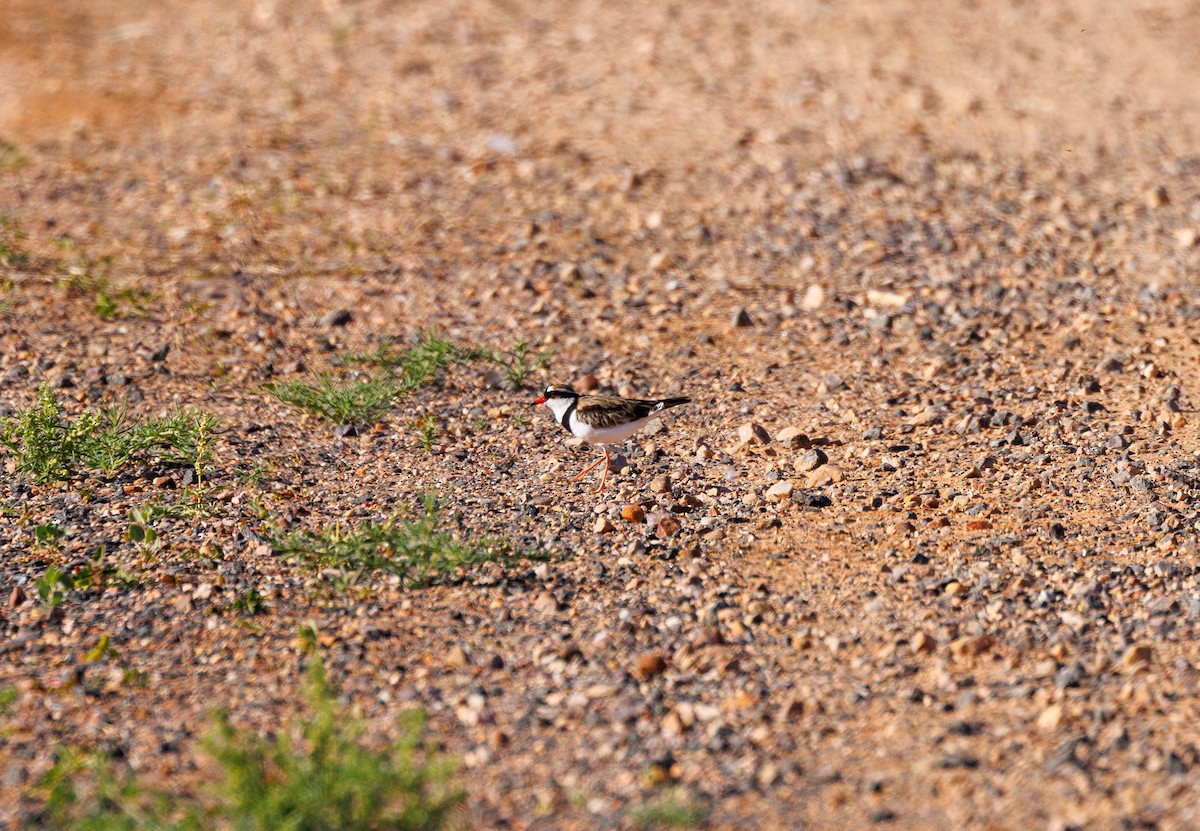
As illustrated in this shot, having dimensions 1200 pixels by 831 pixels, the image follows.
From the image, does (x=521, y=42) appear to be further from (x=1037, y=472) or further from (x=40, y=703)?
(x=40, y=703)

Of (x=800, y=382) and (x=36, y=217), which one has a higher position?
(x=36, y=217)

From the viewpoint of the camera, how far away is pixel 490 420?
8.46 metres

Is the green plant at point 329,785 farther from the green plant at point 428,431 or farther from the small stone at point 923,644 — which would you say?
the green plant at point 428,431

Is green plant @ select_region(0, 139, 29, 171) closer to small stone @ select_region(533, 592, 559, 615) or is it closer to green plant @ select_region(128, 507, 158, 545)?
green plant @ select_region(128, 507, 158, 545)

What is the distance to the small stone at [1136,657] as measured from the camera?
5.95 meters

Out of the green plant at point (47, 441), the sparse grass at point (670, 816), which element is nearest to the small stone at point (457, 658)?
the sparse grass at point (670, 816)

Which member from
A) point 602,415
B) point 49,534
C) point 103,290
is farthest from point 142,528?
point 103,290

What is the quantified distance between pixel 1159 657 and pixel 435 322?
5.39 m

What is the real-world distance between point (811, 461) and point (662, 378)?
1483 millimetres

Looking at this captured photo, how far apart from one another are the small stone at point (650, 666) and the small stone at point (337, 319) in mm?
4408

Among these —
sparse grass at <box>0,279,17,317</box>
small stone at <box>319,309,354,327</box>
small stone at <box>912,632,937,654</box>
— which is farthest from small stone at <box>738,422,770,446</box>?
sparse grass at <box>0,279,17,317</box>

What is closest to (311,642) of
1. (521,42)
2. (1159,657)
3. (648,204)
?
(1159,657)

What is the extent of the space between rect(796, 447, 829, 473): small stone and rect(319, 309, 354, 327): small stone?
3578mm

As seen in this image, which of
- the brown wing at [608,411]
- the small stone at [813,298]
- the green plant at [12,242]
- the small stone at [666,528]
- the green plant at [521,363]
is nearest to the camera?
the small stone at [666,528]
